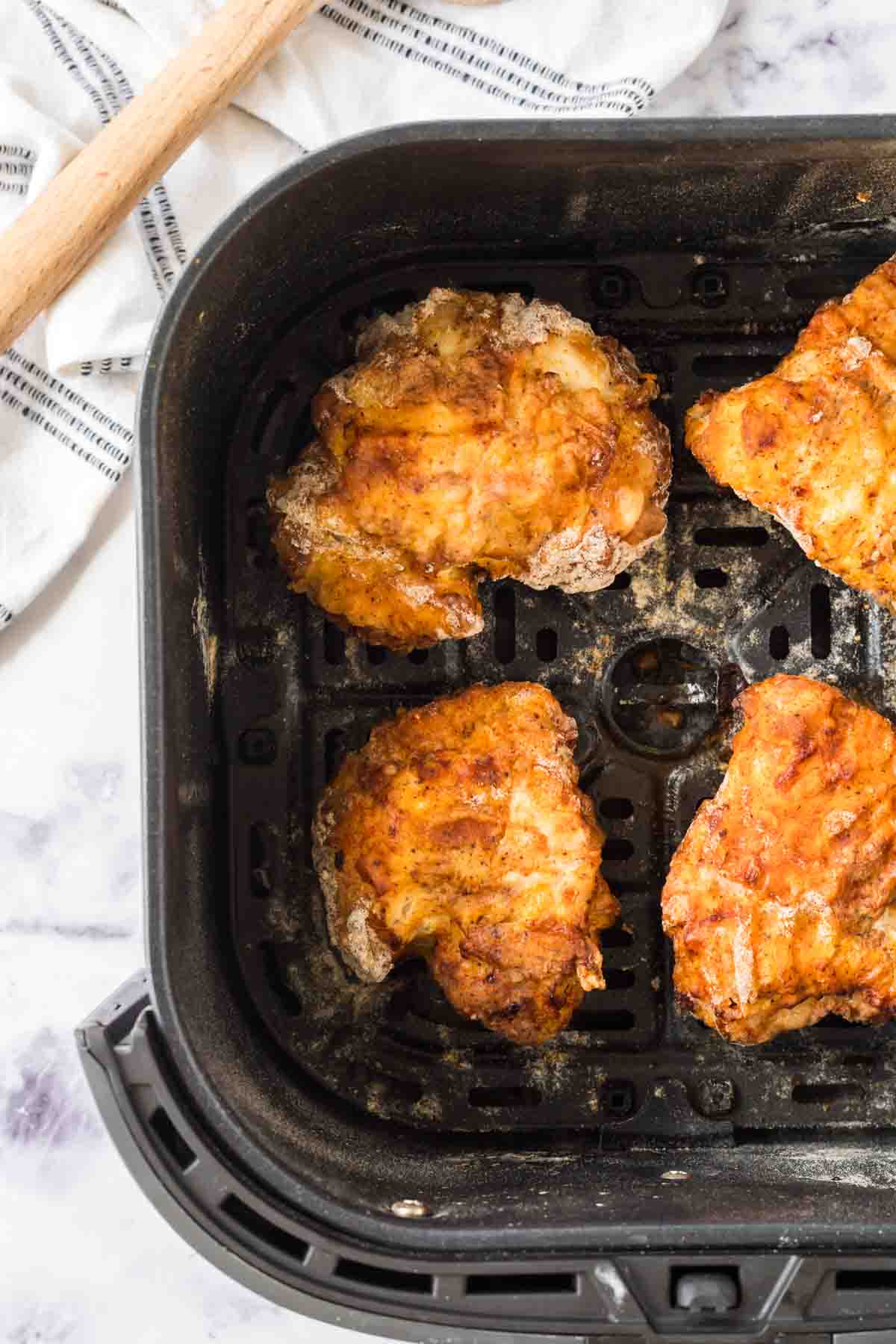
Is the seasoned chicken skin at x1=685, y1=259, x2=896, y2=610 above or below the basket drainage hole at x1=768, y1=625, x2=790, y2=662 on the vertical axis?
above

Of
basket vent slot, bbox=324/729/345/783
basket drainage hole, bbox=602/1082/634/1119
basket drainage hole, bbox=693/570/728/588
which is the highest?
basket drainage hole, bbox=693/570/728/588

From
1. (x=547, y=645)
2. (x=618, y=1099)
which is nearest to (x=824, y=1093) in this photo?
(x=618, y=1099)

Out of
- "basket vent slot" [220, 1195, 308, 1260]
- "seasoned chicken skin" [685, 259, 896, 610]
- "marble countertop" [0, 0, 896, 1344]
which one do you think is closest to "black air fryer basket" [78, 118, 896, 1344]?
"basket vent slot" [220, 1195, 308, 1260]

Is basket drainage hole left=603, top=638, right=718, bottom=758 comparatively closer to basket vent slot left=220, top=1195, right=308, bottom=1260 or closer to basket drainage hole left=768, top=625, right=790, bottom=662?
basket drainage hole left=768, top=625, right=790, bottom=662

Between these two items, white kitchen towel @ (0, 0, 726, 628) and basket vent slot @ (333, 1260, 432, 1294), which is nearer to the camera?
basket vent slot @ (333, 1260, 432, 1294)

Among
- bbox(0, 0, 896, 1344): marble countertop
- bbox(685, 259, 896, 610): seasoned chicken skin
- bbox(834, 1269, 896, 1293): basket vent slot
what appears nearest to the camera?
bbox(834, 1269, 896, 1293): basket vent slot

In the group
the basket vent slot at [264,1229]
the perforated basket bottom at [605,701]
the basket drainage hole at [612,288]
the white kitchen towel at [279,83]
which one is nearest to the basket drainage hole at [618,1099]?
the perforated basket bottom at [605,701]
